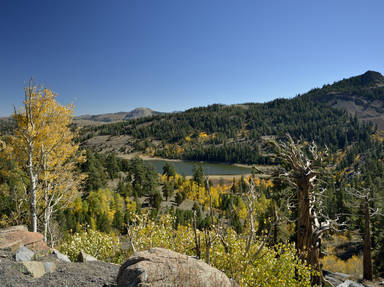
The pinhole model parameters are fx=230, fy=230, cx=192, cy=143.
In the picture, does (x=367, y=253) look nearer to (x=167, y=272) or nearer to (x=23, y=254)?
(x=167, y=272)

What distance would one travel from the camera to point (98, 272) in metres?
10.2

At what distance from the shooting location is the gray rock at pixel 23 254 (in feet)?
34.3

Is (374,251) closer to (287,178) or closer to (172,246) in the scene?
(287,178)

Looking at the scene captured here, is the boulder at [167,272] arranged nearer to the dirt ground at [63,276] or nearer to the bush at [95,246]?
the dirt ground at [63,276]

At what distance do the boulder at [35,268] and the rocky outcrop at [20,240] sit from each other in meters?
2.97

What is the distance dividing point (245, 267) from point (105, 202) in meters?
48.2

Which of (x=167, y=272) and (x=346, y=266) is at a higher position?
(x=167, y=272)

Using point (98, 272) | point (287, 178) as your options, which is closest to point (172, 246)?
point (98, 272)

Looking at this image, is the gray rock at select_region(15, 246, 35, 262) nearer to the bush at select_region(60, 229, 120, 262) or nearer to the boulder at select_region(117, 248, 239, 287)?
the bush at select_region(60, 229, 120, 262)

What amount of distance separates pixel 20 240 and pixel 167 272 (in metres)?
9.86

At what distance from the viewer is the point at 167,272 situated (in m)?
7.17

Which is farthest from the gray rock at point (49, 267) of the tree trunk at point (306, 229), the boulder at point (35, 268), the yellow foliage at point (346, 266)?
the yellow foliage at point (346, 266)

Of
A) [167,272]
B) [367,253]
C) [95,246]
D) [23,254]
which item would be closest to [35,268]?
[23,254]

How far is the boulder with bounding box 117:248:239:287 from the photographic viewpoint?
274 inches
